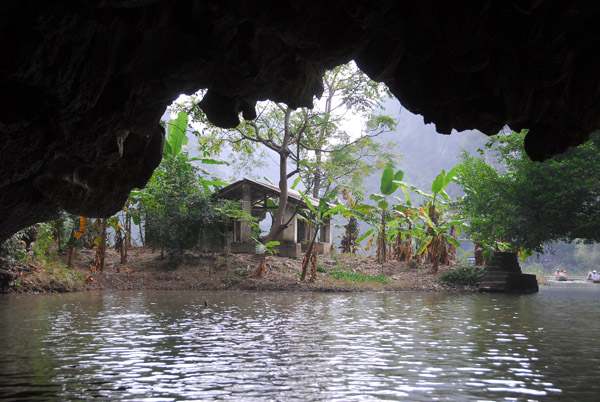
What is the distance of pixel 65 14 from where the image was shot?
2.92 metres

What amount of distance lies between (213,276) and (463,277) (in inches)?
369

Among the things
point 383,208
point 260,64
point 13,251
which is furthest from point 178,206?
point 260,64

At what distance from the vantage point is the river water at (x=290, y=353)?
13.6ft

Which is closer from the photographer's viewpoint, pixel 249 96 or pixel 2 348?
pixel 249 96

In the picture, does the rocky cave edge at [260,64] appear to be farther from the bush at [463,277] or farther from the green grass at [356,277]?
the bush at [463,277]

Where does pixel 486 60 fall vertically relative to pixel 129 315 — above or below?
above

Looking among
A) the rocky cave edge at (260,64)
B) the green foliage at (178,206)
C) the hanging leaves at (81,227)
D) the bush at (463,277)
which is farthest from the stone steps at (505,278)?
the rocky cave edge at (260,64)

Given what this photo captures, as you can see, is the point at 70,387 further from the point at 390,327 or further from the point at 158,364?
the point at 390,327

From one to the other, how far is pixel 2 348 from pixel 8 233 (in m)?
1.42

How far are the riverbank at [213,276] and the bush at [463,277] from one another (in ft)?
1.20

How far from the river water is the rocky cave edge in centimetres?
203

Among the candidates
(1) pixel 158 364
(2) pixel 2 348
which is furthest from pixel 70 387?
(2) pixel 2 348

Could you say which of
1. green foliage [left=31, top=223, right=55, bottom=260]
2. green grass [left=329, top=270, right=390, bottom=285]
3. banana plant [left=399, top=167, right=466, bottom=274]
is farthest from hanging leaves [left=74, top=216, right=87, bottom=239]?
banana plant [left=399, top=167, right=466, bottom=274]

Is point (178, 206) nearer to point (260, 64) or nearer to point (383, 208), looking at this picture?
point (383, 208)
